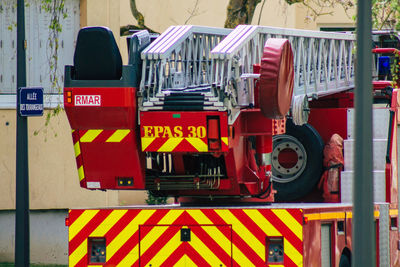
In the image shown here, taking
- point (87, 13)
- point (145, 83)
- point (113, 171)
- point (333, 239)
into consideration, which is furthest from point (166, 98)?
point (87, 13)

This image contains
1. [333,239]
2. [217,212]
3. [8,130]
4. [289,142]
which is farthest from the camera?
[8,130]

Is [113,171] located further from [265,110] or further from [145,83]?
[265,110]

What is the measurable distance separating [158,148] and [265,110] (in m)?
1.14

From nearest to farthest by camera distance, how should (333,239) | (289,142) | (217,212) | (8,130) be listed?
(217,212) < (333,239) < (289,142) < (8,130)

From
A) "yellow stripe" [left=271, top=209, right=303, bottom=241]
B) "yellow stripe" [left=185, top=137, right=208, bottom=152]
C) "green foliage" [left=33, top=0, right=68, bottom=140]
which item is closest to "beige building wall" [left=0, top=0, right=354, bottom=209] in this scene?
"green foliage" [left=33, top=0, right=68, bottom=140]

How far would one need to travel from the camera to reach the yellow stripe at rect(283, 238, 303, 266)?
9953mm

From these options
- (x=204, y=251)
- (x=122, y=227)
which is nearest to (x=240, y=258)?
(x=204, y=251)

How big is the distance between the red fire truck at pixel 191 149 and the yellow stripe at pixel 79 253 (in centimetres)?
1

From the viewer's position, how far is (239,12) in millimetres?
16500

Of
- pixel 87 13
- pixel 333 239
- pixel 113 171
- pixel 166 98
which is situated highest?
pixel 87 13

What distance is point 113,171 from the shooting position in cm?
1053

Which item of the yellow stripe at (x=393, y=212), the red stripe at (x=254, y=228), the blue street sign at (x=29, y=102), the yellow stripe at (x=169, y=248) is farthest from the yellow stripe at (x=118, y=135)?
the yellow stripe at (x=393, y=212)

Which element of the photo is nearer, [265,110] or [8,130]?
[265,110]

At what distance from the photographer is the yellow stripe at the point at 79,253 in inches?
414
